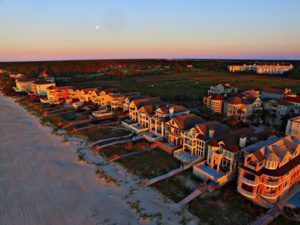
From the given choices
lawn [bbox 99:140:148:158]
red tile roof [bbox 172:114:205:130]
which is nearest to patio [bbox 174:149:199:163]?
red tile roof [bbox 172:114:205:130]

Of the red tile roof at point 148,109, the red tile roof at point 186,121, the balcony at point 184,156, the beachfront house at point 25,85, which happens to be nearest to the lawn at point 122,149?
the balcony at point 184,156

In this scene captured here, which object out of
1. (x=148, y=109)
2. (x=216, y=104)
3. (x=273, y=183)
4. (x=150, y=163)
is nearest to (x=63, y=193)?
(x=150, y=163)

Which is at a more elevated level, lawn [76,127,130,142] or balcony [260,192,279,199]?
balcony [260,192,279,199]

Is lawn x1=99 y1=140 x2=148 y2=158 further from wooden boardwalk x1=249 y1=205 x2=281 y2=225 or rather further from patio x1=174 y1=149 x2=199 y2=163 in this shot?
wooden boardwalk x1=249 y1=205 x2=281 y2=225

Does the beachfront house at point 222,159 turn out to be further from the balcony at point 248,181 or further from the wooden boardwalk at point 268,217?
the wooden boardwalk at point 268,217

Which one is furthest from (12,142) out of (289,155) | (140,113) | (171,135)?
(289,155)

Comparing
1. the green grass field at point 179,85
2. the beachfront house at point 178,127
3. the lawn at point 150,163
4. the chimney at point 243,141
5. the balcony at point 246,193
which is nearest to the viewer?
the balcony at point 246,193
